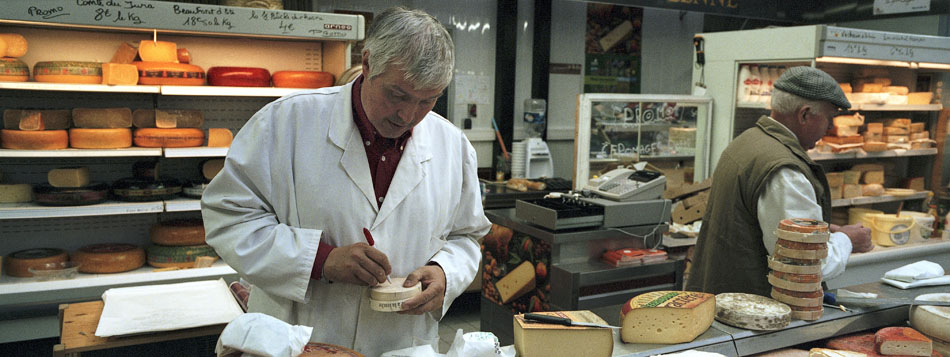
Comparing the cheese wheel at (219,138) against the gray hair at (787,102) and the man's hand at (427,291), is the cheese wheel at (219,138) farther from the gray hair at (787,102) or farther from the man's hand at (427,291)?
the gray hair at (787,102)

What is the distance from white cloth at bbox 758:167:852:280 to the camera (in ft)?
7.57

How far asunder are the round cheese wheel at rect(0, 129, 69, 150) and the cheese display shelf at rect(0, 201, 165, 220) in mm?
342

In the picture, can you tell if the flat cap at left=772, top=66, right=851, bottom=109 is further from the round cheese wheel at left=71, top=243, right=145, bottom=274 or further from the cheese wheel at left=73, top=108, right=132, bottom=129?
the round cheese wheel at left=71, top=243, right=145, bottom=274

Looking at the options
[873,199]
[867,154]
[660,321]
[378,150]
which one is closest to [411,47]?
[378,150]

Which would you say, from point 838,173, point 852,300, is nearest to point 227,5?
point 852,300

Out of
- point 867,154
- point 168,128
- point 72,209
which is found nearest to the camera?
point 72,209

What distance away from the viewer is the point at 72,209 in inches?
149

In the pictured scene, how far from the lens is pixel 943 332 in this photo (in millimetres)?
1960

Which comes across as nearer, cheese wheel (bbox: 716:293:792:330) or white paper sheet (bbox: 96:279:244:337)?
cheese wheel (bbox: 716:293:792:330)

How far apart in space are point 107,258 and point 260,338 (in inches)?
127

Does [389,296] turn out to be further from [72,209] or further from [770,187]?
[72,209]

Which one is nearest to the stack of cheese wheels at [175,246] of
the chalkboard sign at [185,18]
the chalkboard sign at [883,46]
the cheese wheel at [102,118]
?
the cheese wheel at [102,118]

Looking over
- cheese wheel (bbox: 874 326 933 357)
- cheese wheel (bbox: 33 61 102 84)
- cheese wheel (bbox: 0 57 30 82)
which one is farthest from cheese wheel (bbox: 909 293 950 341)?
cheese wheel (bbox: 0 57 30 82)

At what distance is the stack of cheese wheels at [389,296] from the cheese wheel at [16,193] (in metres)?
3.28
